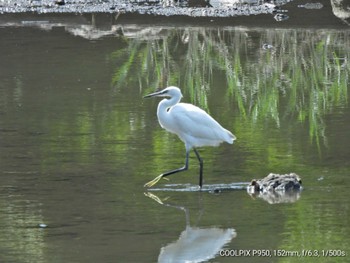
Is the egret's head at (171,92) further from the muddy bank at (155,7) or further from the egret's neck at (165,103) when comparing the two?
the muddy bank at (155,7)

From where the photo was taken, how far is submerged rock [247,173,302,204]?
28.0 ft

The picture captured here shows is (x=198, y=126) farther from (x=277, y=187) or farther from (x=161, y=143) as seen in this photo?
A: (x=161, y=143)

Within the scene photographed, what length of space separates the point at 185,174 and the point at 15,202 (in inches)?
67.2

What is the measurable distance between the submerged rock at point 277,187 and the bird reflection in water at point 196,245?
0.89 metres

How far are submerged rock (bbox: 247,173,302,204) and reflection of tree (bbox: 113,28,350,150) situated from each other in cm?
173

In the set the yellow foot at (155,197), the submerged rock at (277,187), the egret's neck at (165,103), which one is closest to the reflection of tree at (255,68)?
the egret's neck at (165,103)

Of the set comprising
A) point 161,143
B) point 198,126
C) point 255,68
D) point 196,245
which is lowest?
point 255,68

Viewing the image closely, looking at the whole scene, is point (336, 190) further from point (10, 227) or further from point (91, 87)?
point (91, 87)

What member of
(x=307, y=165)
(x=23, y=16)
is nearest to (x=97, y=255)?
(x=307, y=165)

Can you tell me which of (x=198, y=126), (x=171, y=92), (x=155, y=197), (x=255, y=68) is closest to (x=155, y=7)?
(x=255, y=68)

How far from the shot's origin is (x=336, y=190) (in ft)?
28.5

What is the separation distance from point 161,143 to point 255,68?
12.5ft

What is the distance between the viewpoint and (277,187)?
8.62 m

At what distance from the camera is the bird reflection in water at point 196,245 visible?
275 inches
